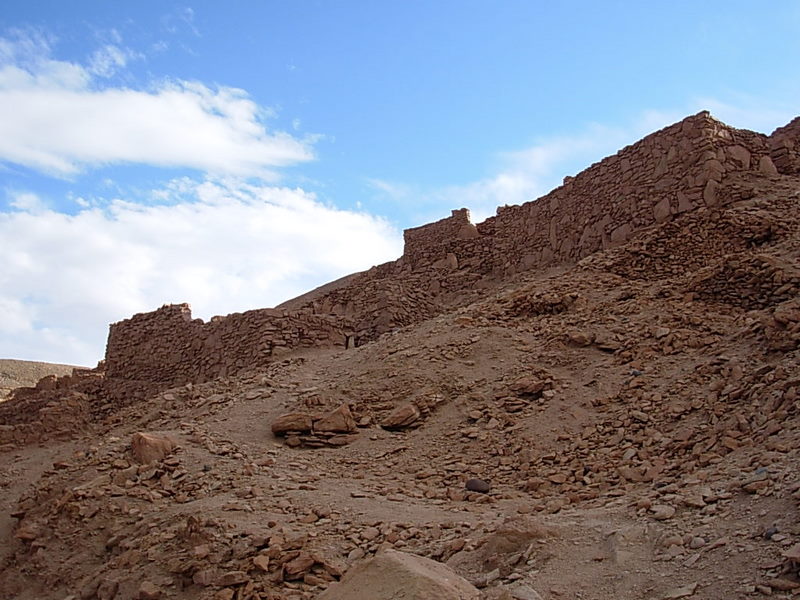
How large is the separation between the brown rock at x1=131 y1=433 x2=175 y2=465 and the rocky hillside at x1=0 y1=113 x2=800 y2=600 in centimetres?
2

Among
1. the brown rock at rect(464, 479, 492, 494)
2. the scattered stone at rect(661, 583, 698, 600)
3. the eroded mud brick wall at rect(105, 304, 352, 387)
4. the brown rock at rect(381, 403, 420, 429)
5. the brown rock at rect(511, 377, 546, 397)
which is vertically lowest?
the scattered stone at rect(661, 583, 698, 600)

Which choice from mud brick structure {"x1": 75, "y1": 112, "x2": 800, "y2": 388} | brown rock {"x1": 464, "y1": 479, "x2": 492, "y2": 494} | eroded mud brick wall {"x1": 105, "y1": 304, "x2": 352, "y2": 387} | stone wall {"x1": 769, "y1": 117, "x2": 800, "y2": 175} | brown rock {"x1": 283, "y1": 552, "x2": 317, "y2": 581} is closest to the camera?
brown rock {"x1": 283, "y1": 552, "x2": 317, "y2": 581}

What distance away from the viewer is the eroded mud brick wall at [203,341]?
1188cm

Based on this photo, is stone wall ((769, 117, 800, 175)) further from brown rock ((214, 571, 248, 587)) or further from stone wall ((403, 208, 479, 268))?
brown rock ((214, 571, 248, 587))

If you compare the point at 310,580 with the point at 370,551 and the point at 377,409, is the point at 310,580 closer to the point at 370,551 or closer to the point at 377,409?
the point at 370,551

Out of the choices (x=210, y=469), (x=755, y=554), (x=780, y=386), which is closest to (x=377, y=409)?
(x=210, y=469)

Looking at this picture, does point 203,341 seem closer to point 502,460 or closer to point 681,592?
point 502,460

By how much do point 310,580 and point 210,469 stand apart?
240 cm

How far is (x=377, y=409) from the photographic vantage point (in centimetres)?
809

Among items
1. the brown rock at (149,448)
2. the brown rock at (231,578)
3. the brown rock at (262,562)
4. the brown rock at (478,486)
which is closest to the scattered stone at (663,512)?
the brown rock at (478,486)

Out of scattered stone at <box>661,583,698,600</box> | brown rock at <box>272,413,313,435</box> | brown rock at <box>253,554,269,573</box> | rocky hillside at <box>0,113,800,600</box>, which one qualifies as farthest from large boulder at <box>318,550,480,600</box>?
brown rock at <box>272,413,313,435</box>

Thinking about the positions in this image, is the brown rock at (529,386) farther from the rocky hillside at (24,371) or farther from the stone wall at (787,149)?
the rocky hillside at (24,371)

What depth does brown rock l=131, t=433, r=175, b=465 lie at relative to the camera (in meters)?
7.09

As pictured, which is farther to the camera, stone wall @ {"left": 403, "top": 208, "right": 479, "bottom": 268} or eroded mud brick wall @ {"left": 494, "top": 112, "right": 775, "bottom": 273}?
stone wall @ {"left": 403, "top": 208, "right": 479, "bottom": 268}
